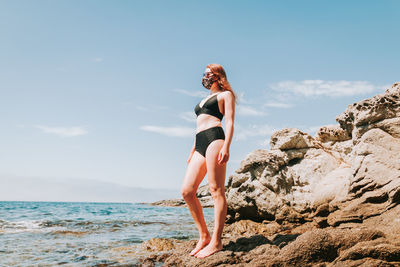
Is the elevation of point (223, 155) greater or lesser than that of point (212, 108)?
lesser

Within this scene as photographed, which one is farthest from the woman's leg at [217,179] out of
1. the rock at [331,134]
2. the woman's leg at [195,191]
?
the rock at [331,134]

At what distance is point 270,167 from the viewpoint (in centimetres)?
962

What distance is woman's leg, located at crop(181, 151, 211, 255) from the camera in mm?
4828

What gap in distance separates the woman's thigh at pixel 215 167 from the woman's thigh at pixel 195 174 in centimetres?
21

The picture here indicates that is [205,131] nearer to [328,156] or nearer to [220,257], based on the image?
[220,257]

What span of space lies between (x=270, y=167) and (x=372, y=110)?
10.7ft

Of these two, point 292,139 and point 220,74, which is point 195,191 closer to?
point 220,74

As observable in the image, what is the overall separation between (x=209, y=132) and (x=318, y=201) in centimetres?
480

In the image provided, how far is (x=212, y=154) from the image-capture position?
4.68 meters

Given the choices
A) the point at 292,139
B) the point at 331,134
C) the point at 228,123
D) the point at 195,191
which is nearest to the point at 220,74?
the point at 228,123

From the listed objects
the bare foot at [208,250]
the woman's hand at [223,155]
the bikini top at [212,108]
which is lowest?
the bare foot at [208,250]

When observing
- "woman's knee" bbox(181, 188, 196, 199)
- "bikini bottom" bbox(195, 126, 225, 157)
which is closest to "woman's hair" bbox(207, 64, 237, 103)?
"bikini bottom" bbox(195, 126, 225, 157)

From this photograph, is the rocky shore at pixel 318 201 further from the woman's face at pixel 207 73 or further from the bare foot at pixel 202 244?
the woman's face at pixel 207 73

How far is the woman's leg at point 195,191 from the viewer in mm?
4828
